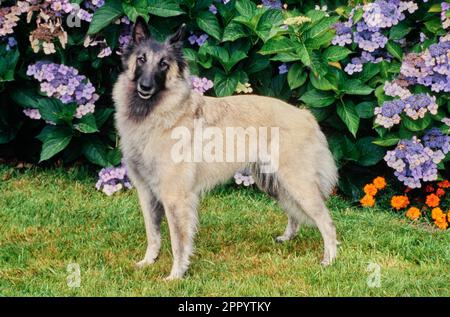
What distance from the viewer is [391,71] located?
5867mm

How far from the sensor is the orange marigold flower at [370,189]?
6.04m

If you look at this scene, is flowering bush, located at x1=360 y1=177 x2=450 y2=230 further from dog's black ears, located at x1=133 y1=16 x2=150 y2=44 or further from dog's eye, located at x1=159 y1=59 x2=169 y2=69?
dog's black ears, located at x1=133 y1=16 x2=150 y2=44

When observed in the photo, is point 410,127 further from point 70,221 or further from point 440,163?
point 70,221

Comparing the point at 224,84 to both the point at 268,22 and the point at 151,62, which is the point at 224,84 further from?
the point at 151,62

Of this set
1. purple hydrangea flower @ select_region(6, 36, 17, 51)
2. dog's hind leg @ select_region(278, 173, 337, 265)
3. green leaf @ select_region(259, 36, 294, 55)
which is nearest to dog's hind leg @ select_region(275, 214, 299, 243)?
dog's hind leg @ select_region(278, 173, 337, 265)

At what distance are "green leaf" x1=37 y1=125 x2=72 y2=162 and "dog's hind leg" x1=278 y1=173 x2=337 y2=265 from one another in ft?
6.61

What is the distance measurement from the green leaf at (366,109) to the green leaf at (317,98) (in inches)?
8.3

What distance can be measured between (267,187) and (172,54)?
3.94ft

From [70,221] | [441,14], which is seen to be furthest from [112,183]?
[441,14]

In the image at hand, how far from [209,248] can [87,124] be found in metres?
1.63

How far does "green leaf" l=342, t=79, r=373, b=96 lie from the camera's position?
5.86 metres

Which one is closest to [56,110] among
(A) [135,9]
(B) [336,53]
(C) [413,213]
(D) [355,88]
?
(A) [135,9]

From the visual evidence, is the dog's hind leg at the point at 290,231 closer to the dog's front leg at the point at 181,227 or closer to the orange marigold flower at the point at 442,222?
the dog's front leg at the point at 181,227

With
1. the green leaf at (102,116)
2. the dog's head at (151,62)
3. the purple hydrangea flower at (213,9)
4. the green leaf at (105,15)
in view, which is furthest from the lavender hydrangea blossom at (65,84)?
the dog's head at (151,62)
